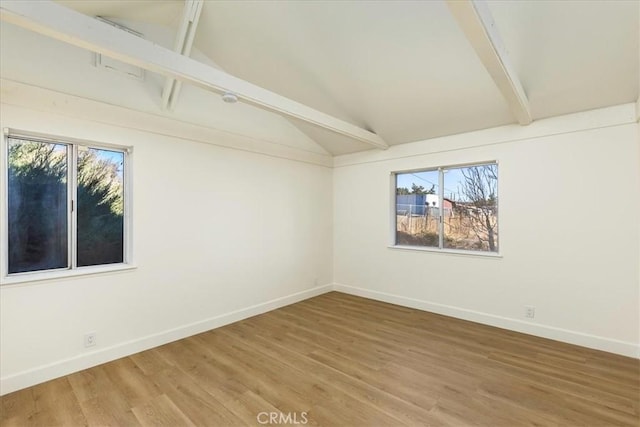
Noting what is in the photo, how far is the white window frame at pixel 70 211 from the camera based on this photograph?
253 centimetres

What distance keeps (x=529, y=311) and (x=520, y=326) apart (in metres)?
0.21

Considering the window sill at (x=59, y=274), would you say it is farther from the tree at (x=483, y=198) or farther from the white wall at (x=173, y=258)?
the tree at (x=483, y=198)

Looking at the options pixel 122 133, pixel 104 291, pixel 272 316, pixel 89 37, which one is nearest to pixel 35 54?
pixel 122 133

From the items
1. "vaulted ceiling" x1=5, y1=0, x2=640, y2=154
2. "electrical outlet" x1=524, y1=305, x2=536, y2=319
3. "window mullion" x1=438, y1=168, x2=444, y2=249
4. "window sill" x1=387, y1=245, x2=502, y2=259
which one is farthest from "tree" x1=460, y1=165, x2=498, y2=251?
"electrical outlet" x1=524, y1=305, x2=536, y2=319

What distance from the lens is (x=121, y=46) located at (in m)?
2.03

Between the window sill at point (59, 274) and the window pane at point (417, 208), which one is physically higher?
the window pane at point (417, 208)

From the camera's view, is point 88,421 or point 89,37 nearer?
point 89,37

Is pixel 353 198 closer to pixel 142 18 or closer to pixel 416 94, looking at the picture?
pixel 416 94

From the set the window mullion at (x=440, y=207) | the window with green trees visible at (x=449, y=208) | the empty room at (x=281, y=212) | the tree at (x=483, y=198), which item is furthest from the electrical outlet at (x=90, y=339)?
the tree at (x=483, y=198)

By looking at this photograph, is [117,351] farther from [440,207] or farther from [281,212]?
[440,207]

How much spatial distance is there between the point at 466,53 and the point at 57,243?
4199 mm

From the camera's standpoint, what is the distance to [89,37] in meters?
1.90

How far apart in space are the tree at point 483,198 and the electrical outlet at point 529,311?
0.77 m

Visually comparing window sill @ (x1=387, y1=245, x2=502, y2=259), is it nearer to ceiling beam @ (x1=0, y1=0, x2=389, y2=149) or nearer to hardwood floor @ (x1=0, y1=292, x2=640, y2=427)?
hardwood floor @ (x1=0, y1=292, x2=640, y2=427)
